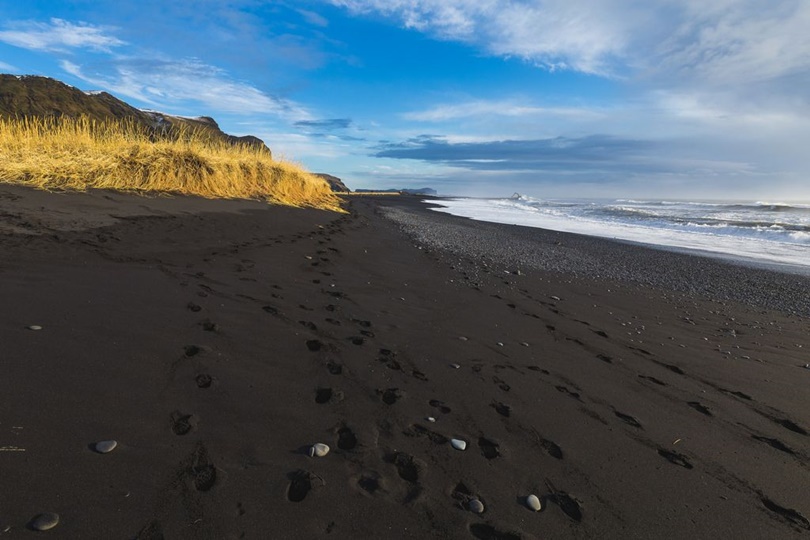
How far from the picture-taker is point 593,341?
469cm

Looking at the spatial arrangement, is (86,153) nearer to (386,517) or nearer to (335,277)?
(335,277)

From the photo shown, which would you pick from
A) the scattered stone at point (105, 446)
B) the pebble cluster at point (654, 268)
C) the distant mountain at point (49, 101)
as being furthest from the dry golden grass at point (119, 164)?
the distant mountain at point (49, 101)

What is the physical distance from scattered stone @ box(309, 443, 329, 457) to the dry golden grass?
9167 millimetres

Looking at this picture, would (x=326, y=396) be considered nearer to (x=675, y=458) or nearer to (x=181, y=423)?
(x=181, y=423)

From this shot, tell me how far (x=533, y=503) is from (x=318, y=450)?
1167mm

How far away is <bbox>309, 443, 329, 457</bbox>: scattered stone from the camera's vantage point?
214 cm

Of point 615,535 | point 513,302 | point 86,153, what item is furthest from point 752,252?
point 86,153

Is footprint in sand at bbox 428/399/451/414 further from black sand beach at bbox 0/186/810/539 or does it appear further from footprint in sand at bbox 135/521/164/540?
footprint in sand at bbox 135/521/164/540

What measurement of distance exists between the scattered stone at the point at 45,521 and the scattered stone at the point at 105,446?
1.19ft

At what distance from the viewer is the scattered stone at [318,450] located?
214cm

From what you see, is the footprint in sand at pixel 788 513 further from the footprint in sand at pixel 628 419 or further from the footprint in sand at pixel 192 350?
the footprint in sand at pixel 192 350

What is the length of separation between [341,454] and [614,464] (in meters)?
1.68

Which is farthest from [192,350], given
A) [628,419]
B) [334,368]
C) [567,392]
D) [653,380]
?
[653,380]

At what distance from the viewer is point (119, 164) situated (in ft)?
33.0
